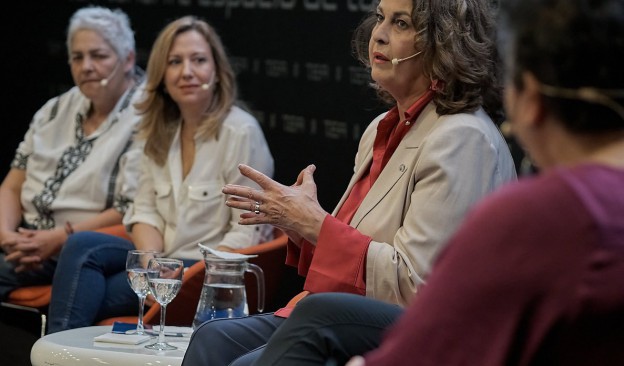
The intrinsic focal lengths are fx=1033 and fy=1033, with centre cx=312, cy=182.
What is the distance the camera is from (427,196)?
2473mm

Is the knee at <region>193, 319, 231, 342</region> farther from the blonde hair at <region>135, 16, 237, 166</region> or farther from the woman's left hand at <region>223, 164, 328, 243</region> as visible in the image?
the blonde hair at <region>135, 16, 237, 166</region>

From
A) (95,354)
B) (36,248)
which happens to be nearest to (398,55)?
(95,354)

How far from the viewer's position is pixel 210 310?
3.18 m

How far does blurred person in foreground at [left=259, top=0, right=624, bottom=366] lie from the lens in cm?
113

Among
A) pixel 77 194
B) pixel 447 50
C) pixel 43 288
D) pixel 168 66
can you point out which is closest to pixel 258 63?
pixel 168 66

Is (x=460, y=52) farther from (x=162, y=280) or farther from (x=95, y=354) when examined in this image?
(x=95, y=354)

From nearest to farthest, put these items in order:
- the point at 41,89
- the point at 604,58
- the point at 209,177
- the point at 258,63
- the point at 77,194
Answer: the point at 604,58, the point at 209,177, the point at 77,194, the point at 258,63, the point at 41,89

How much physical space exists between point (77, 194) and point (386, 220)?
2092mm

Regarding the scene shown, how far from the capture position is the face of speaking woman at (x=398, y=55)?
2.73m

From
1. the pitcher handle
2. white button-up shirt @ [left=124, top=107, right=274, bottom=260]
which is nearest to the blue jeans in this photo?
white button-up shirt @ [left=124, top=107, right=274, bottom=260]

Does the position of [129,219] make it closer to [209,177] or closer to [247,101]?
[209,177]

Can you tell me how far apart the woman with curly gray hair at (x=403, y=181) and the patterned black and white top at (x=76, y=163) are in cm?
165

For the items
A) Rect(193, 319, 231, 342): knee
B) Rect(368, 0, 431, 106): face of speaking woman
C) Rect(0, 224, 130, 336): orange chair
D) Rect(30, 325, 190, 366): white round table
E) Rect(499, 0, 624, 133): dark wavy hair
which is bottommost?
Rect(0, 224, 130, 336): orange chair

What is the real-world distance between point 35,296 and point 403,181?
6.80ft
